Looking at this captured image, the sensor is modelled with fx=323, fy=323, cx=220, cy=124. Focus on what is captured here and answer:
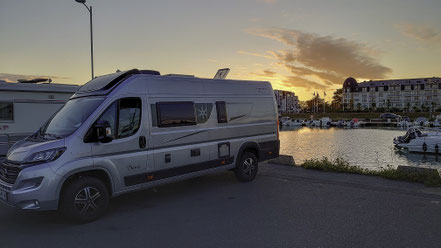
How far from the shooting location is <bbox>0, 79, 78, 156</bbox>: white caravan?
41.3 ft

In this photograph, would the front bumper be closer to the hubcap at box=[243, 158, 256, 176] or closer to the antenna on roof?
the hubcap at box=[243, 158, 256, 176]

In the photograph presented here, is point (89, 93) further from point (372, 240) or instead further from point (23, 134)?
point (23, 134)

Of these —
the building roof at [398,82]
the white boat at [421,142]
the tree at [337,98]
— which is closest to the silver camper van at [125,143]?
the white boat at [421,142]

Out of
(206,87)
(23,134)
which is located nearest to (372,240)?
(206,87)

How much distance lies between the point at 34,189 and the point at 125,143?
65.4 inches

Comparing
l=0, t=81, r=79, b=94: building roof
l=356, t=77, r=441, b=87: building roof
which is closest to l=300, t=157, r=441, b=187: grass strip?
l=0, t=81, r=79, b=94: building roof

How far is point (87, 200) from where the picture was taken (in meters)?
5.73

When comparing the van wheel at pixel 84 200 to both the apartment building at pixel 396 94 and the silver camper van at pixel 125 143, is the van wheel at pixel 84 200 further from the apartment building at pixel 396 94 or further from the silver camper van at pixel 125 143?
the apartment building at pixel 396 94

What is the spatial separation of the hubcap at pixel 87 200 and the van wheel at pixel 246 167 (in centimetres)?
381

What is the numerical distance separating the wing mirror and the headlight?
674 mm

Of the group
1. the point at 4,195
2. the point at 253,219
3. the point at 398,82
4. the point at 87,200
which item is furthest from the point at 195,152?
the point at 398,82

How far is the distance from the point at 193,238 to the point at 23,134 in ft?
36.8

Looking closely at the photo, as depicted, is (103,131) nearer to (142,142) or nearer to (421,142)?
(142,142)

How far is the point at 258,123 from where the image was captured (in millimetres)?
9062
